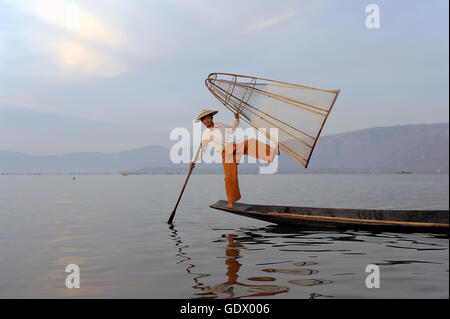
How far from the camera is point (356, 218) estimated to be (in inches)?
474

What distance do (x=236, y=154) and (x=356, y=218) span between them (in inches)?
165

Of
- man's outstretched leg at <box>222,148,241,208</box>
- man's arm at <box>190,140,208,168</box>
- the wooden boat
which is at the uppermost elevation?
man's arm at <box>190,140,208,168</box>

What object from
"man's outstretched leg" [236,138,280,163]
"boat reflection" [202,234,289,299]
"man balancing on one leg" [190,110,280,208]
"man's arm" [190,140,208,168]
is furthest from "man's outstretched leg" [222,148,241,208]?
"boat reflection" [202,234,289,299]

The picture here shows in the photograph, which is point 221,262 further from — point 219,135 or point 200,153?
point 200,153

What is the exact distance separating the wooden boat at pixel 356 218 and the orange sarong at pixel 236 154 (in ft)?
2.67

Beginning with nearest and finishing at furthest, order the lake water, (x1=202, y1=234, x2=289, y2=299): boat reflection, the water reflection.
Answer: (x1=202, y1=234, x2=289, y2=299): boat reflection, the lake water, the water reflection

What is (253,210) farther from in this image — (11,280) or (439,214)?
(11,280)

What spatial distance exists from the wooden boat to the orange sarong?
814 millimetres

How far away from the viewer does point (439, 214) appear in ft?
35.1

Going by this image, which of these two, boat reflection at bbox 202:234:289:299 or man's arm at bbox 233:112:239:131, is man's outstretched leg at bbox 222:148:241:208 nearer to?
man's arm at bbox 233:112:239:131

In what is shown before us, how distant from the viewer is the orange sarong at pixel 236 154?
11.2m

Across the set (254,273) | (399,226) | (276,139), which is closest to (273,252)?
(254,273)

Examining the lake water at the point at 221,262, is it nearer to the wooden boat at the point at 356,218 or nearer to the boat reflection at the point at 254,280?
the boat reflection at the point at 254,280

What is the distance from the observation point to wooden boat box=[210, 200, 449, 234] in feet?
34.3
